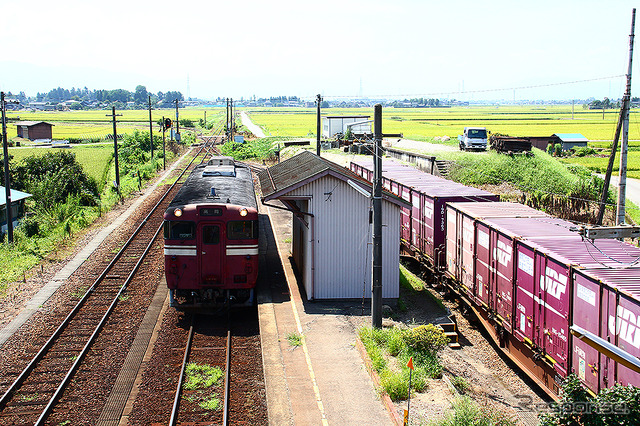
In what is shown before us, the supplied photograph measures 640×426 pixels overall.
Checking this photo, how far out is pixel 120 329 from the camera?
16.1 metres

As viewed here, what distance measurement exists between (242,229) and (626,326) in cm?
973

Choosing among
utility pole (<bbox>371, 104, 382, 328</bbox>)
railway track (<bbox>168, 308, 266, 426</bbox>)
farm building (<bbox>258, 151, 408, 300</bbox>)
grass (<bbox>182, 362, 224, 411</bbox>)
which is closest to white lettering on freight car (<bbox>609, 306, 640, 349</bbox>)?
utility pole (<bbox>371, 104, 382, 328</bbox>)

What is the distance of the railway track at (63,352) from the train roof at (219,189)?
12.7 feet

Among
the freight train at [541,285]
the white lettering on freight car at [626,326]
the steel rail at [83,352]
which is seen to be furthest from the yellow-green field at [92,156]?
the white lettering on freight car at [626,326]

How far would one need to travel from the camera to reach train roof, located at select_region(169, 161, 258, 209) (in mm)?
16562

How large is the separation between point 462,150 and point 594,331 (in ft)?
134

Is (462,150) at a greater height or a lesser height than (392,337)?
greater

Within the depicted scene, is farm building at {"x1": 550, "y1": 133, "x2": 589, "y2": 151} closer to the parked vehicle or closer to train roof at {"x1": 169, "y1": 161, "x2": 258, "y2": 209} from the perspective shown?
the parked vehicle

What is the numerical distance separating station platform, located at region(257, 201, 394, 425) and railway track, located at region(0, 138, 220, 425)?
171 inches

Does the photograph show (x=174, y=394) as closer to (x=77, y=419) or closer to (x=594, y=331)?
(x=77, y=419)

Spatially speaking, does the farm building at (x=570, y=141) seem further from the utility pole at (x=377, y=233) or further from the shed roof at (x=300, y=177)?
the utility pole at (x=377, y=233)

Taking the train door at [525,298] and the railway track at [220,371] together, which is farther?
the train door at [525,298]

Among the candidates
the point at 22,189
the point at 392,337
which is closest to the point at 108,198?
the point at 22,189

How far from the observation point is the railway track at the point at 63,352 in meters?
11.8
